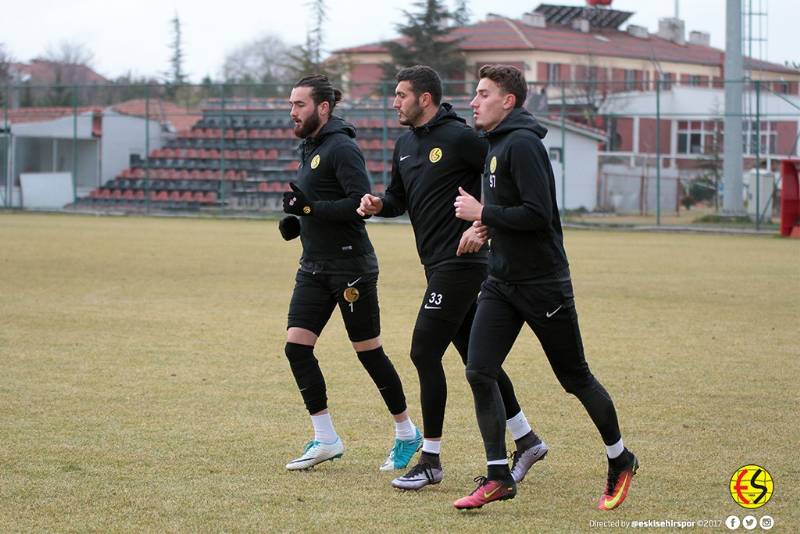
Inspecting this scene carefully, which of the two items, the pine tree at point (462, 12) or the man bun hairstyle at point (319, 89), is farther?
the pine tree at point (462, 12)

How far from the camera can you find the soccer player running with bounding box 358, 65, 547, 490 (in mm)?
6438

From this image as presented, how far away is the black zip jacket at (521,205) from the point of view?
18.7ft

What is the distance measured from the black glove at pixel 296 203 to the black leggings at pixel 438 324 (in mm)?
760

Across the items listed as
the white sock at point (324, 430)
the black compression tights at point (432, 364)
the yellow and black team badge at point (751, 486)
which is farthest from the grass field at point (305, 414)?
the black compression tights at point (432, 364)

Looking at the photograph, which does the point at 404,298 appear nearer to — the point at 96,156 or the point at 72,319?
the point at 72,319

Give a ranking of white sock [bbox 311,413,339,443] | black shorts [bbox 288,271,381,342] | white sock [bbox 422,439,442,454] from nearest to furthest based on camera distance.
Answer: white sock [bbox 422,439,442,454], white sock [bbox 311,413,339,443], black shorts [bbox 288,271,381,342]

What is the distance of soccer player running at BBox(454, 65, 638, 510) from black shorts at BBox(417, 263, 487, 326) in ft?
1.43

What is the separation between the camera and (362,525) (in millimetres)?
5500

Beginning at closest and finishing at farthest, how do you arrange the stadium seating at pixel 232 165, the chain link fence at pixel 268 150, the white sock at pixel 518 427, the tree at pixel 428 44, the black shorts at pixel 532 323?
1. the black shorts at pixel 532 323
2. the white sock at pixel 518 427
3. the chain link fence at pixel 268 150
4. the stadium seating at pixel 232 165
5. the tree at pixel 428 44

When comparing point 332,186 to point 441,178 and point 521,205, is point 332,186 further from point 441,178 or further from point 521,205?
point 521,205

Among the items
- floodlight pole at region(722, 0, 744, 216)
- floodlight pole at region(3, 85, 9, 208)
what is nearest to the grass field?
floodlight pole at region(722, 0, 744, 216)

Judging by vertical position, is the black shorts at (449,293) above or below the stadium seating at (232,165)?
below

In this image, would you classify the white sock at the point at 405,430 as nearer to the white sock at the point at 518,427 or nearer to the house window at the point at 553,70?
the white sock at the point at 518,427

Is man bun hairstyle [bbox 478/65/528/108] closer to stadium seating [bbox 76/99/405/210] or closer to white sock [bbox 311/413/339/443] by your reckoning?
white sock [bbox 311/413/339/443]
